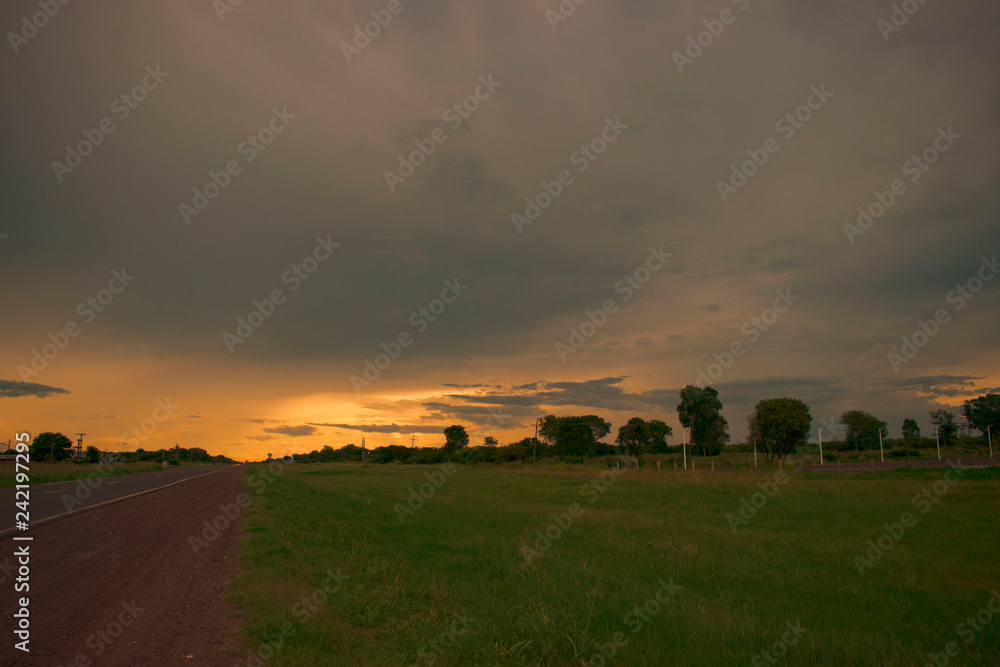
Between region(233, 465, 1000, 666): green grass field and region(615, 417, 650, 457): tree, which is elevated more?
region(615, 417, 650, 457): tree

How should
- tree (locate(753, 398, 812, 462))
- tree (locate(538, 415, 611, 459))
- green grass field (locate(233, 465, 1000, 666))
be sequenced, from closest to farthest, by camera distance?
green grass field (locate(233, 465, 1000, 666)), tree (locate(753, 398, 812, 462)), tree (locate(538, 415, 611, 459))

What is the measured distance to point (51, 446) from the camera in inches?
5531

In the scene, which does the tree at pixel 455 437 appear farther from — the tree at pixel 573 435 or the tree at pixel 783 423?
the tree at pixel 783 423

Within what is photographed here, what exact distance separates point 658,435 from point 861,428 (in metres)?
55.5

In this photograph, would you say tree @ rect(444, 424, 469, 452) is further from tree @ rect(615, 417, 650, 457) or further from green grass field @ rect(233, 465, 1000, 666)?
green grass field @ rect(233, 465, 1000, 666)

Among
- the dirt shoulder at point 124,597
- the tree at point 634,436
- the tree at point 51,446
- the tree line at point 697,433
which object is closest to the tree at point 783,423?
the tree line at point 697,433

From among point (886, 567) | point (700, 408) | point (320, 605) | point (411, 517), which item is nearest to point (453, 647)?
point (320, 605)

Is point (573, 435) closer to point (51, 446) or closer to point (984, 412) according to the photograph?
point (984, 412)

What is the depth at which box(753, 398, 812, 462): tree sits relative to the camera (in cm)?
7462

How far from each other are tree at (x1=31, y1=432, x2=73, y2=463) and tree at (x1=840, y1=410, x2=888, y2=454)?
18417 centimetres

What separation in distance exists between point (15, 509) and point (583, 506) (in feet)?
74.0

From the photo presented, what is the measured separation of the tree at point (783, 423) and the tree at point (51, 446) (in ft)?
522

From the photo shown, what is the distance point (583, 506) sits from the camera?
26594mm

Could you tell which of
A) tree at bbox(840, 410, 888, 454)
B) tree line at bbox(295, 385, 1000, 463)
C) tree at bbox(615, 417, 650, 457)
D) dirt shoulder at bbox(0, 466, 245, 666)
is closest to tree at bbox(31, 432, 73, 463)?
tree line at bbox(295, 385, 1000, 463)
